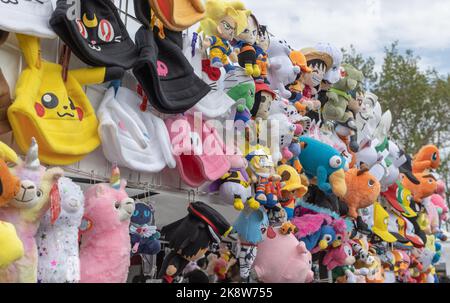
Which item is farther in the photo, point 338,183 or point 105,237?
point 338,183

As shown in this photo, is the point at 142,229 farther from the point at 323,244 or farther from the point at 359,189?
the point at 359,189

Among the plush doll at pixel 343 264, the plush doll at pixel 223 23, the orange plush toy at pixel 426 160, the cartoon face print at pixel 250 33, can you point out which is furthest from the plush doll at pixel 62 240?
the orange plush toy at pixel 426 160

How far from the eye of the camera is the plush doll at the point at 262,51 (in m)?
3.28

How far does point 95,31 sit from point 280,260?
5.27 feet

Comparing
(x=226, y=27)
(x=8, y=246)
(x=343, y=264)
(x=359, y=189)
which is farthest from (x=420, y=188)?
(x=8, y=246)

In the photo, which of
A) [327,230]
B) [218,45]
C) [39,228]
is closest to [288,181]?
[327,230]

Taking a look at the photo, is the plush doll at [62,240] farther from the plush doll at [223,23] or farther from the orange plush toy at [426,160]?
the orange plush toy at [426,160]

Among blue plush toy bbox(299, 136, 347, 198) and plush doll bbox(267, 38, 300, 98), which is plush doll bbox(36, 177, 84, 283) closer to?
plush doll bbox(267, 38, 300, 98)

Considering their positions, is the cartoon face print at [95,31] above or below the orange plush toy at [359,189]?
above

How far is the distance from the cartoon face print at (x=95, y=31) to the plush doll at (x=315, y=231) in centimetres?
170

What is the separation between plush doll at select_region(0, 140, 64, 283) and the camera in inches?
69.7

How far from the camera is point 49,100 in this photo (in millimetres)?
2029

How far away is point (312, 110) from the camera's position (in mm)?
3902

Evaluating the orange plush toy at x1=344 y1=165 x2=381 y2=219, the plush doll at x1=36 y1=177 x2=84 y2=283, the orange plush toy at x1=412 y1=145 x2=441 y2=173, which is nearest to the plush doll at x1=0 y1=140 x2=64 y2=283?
the plush doll at x1=36 y1=177 x2=84 y2=283
